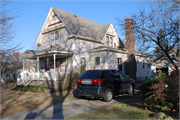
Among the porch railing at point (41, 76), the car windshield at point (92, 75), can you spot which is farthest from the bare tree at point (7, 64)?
the car windshield at point (92, 75)

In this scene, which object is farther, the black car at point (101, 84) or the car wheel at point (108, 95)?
the car wheel at point (108, 95)

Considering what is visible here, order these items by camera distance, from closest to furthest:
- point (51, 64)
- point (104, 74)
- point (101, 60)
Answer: point (104, 74) → point (101, 60) → point (51, 64)

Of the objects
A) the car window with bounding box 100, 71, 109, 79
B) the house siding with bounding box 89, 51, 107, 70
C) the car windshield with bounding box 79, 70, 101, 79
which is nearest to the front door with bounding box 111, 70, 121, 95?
the car window with bounding box 100, 71, 109, 79

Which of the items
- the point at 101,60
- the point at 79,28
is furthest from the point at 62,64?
the point at 79,28

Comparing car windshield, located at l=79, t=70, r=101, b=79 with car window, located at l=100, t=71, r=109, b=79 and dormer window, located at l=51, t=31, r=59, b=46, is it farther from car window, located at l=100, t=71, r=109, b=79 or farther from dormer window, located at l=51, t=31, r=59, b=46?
dormer window, located at l=51, t=31, r=59, b=46

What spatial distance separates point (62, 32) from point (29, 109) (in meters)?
12.1

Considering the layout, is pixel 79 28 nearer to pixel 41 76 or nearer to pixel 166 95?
pixel 41 76

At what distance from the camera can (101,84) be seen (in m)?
7.75

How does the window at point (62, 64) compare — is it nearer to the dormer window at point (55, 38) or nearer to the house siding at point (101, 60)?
the dormer window at point (55, 38)

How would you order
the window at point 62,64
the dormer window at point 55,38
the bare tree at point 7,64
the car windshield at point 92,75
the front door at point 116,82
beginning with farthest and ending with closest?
the dormer window at point 55,38
the window at point 62,64
the bare tree at point 7,64
the front door at point 116,82
the car windshield at point 92,75

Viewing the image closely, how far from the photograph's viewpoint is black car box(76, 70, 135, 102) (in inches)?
305

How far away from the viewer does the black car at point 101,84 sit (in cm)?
775

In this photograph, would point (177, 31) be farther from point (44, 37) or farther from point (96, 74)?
point (44, 37)

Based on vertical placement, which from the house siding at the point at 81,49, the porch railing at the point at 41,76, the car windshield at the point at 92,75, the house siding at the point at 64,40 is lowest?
the porch railing at the point at 41,76
